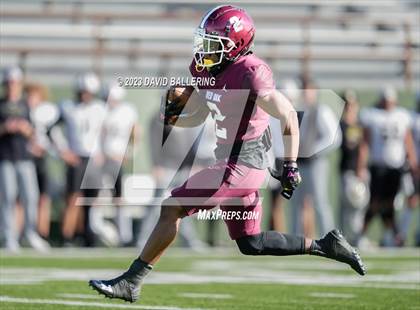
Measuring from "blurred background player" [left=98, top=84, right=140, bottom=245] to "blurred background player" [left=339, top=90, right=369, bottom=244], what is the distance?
2.16 meters

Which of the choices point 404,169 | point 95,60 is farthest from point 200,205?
point 95,60

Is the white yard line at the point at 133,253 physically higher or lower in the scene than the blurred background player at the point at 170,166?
lower


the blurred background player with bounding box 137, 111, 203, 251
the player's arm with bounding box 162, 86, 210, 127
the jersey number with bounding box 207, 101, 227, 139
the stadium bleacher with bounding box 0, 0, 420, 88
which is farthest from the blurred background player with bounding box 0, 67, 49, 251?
the jersey number with bounding box 207, 101, 227, 139

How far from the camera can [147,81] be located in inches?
238

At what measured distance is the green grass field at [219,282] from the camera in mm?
5449

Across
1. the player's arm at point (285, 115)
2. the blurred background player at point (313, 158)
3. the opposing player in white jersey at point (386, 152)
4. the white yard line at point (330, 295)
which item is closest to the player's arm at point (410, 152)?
the opposing player in white jersey at point (386, 152)

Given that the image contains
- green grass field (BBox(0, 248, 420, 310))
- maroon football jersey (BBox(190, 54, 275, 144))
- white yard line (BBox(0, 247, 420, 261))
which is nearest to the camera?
maroon football jersey (BBox(190, 54, 275, 144))

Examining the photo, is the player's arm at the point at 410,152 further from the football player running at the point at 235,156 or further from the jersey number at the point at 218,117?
the jersey number at the point at 218,117

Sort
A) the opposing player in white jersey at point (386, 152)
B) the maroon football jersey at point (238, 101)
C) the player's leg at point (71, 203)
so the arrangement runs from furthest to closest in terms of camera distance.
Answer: the opposing player in white jersey at point (386, 152)
the player's leg at point (71, 203)
the maroon football jersey at point (238, 101)

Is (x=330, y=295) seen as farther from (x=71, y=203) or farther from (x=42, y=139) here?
(x=42, y=139)

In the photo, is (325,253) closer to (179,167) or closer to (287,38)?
(179,167)

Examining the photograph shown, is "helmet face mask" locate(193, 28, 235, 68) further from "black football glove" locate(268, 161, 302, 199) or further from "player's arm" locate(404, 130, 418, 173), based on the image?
"player's arm" locate(404, 130, 418, 173)

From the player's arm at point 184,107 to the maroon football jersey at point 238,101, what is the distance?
7cm

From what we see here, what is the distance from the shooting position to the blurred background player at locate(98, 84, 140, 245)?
1050cm
